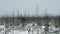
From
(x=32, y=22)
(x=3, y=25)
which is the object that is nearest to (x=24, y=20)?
(x=32, y=22)

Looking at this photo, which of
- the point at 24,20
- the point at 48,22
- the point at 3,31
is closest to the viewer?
the point at 3,31

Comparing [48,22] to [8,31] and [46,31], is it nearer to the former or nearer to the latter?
[46,31]

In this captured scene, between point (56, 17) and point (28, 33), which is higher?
point (56, 17)

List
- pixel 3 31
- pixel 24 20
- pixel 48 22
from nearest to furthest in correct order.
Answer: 1. pixel 3 31
2. pixel 48 22
3. pixel 24 20

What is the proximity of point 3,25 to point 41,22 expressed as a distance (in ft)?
2.93

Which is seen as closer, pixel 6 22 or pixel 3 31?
pixel 3 31

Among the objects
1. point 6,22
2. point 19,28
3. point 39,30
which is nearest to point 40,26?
point 39,30

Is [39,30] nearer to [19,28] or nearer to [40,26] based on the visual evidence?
[40,26]

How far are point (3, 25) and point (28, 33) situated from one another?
63 cm

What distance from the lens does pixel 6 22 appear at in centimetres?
438

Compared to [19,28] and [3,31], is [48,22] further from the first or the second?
[3,31]

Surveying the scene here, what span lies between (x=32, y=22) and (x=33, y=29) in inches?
13.2

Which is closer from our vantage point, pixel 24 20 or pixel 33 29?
pixel 33 29

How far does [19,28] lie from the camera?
13.8 feet
